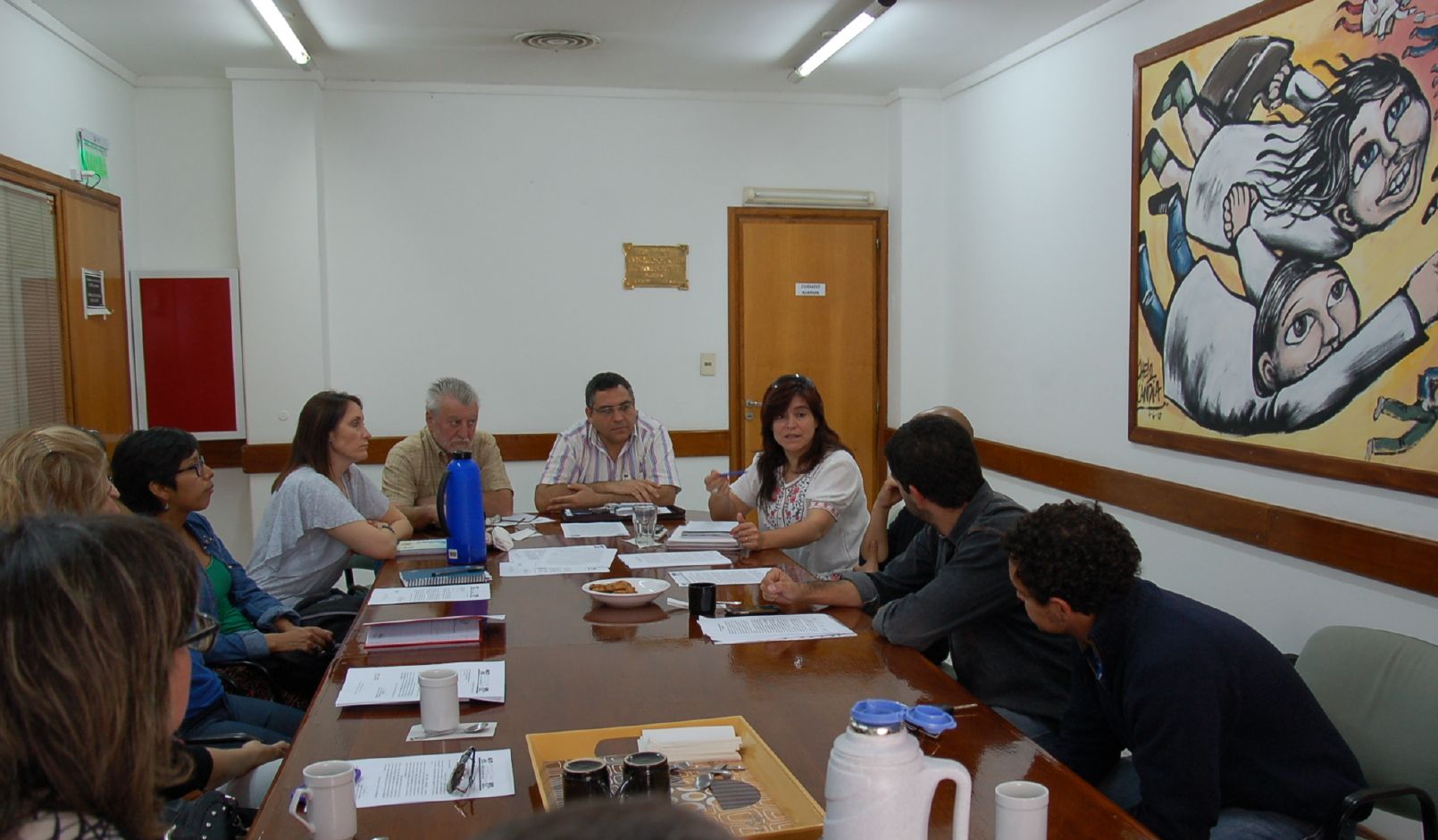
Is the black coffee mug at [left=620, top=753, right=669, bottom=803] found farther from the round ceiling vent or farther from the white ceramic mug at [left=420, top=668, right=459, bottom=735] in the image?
the round ceiling vent

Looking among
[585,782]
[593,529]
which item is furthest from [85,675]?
[593,529]

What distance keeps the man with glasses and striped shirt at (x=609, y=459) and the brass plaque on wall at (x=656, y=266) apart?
5.18 feet

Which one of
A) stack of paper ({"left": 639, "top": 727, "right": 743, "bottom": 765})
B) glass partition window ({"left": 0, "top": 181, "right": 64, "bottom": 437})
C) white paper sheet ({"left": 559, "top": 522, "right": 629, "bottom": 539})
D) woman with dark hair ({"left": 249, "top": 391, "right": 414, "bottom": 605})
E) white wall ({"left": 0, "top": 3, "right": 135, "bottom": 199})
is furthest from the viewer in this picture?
white wall ({"left": 0, "top": 3, "right": 135, "bottom": 199})

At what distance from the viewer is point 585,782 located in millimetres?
1424

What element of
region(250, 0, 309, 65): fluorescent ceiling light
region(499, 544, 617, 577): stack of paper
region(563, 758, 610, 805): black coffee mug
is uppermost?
region(250, 0, 309, 65): fluorescent ceiling light

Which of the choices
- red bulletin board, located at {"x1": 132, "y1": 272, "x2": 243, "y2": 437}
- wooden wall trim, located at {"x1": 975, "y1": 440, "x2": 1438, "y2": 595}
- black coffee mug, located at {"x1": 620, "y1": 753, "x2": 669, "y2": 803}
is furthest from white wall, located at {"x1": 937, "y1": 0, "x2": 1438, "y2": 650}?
red bulletin board, located at {"x1": 132, "y1": 272, "x2": 243, "y2": 437}

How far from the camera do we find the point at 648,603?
2658mm

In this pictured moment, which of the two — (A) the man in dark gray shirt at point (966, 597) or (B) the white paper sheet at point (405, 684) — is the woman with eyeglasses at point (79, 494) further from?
(A) the man in dark gray shirt at point (966, 597)

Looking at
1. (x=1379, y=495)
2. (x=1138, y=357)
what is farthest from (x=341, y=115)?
(x=1379, y=495)

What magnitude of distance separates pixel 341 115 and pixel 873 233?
9.99ft

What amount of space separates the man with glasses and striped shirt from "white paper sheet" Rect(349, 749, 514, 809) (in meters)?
2.57

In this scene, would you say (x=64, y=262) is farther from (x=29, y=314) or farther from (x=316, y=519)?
(x=316, y=519)

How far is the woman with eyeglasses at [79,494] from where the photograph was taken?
2.20m

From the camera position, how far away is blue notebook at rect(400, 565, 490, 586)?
9.48 ft
